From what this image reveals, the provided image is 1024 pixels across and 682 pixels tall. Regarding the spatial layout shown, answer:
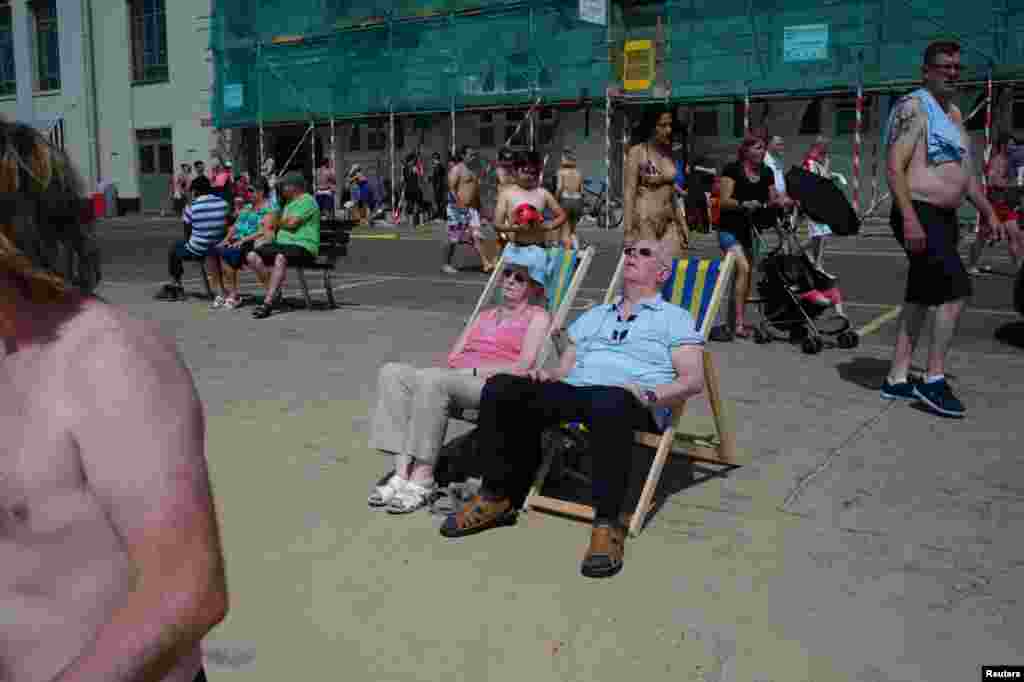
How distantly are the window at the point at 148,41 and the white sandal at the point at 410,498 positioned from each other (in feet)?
109

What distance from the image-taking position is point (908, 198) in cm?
572

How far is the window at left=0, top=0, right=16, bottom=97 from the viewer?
128ft

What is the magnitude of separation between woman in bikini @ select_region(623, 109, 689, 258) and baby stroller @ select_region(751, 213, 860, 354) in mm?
892

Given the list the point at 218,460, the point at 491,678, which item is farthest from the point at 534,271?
the point at 491,678

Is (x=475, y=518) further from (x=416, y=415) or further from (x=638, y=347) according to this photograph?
(x=638, y=347)

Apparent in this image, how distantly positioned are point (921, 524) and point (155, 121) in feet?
114

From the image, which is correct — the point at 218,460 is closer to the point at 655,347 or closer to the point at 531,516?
the point at 531,516

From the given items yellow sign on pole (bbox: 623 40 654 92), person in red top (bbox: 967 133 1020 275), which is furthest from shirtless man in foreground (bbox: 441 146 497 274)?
yellow sign on pole (bbox: 623 40 654 92)

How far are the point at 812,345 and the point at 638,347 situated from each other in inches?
139

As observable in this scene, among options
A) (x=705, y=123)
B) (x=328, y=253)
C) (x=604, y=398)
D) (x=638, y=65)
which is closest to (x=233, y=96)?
(x=638, y=65)

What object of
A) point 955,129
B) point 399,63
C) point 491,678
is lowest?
point 491,678

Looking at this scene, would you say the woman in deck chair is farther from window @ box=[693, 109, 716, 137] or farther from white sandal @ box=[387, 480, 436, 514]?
window @ box=[693, 109, 716, 137]

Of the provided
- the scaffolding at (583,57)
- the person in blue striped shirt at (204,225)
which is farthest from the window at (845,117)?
the person in blue striped shirt at (204,225)

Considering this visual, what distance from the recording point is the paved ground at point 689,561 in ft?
9.98
